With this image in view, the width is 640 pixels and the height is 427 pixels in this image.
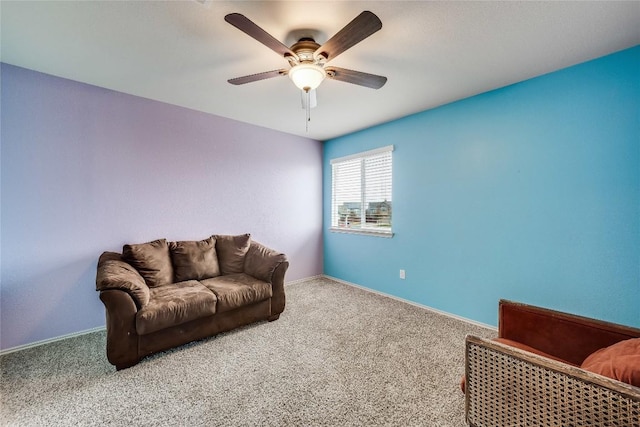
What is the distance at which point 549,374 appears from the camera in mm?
1077

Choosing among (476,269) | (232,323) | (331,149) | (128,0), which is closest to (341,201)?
(331,149)

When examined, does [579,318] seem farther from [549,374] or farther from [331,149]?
[331,149]

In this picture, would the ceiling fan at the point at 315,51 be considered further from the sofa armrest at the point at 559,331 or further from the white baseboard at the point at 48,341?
the white baseboard at the point at 48,341

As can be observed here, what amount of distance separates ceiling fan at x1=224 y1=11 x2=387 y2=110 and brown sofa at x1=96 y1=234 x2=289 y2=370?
6.32 ft

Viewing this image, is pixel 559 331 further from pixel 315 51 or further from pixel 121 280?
pixel 121 280

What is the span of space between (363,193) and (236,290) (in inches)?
94.9

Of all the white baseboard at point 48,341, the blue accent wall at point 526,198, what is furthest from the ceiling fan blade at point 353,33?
the white baseboard at point 48,341

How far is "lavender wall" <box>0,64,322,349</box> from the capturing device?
7.77 feet

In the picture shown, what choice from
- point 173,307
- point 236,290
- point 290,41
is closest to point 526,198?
point 290,41

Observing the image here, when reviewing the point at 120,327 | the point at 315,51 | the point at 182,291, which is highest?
the point at 315,51

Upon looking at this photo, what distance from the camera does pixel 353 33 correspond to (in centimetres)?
148

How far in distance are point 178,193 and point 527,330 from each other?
363 cm

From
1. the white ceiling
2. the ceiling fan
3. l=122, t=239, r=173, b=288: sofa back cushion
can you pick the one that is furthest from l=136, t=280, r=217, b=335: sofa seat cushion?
the white ceiling

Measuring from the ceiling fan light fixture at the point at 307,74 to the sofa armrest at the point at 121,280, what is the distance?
6.95 ft
